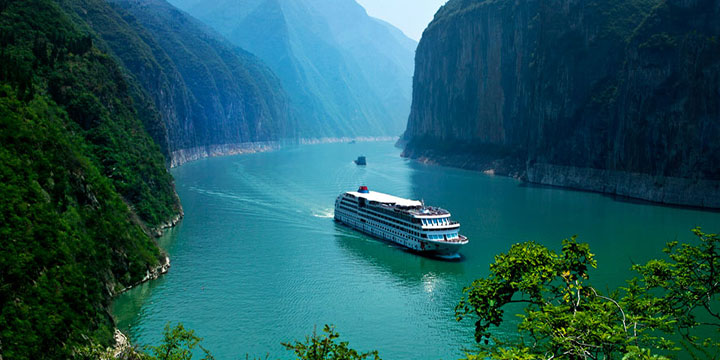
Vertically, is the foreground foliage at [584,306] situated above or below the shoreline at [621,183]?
above

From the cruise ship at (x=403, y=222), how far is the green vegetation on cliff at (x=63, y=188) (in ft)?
89.1

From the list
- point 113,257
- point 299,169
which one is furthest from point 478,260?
point 299,169

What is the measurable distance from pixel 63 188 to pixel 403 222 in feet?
130

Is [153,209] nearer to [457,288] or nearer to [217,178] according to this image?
[457,288]

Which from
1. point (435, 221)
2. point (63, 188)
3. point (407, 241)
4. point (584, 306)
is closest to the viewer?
point (584, 306)

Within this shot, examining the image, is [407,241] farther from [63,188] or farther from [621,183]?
[621,183]

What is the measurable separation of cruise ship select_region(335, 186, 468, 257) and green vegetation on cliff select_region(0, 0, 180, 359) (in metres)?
27.2

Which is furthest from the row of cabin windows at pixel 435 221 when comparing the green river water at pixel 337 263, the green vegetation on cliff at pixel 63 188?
the green vegetation on cliff at pixel 63 188

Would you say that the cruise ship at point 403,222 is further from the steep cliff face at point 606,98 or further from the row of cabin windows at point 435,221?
the steep cliff face at point 606,98

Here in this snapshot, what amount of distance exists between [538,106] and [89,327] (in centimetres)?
13843

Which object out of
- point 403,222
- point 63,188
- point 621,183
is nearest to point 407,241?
point 403,222

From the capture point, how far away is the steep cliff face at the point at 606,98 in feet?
334

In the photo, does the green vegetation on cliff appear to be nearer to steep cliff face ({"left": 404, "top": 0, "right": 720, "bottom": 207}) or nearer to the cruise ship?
the cruise ship

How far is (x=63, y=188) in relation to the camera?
42.2 metres
